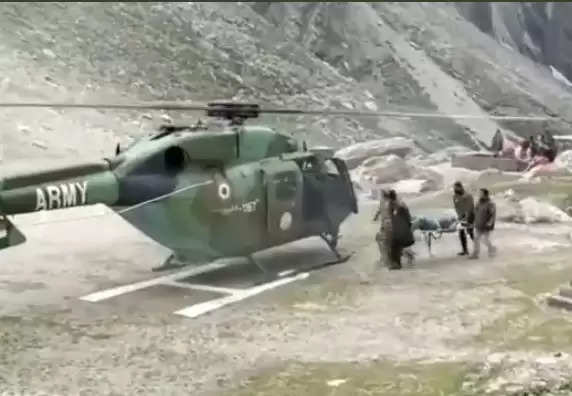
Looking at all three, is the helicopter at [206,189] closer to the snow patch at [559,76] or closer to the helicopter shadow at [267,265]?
the helicopter shadow at [267,265]

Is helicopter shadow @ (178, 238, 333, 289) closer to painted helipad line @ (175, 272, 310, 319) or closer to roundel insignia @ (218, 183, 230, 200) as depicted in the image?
painted helipad line @ (175, 272, 310, 319)

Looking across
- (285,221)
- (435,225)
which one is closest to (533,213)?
(435,225)

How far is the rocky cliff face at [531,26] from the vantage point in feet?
137

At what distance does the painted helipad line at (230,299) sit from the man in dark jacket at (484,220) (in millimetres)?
2693

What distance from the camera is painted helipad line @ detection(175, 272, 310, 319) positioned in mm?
11148

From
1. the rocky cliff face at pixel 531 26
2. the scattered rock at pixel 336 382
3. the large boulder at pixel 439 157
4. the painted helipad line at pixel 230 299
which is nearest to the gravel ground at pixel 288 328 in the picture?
the scattered rock at pixel 336 382

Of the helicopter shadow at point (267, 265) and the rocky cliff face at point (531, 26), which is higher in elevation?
the rocky cliff face at point (531, 26)

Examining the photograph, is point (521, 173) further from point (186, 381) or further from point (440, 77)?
point (186, 381)

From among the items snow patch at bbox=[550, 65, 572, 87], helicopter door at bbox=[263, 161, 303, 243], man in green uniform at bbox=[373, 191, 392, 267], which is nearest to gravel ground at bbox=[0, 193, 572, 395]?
man in green uniform at bbox=[373, 191, 392, 267]

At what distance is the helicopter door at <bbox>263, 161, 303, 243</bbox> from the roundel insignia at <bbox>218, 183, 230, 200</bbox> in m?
0.66

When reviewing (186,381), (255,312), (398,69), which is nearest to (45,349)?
(186,381)

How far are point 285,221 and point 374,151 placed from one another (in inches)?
578

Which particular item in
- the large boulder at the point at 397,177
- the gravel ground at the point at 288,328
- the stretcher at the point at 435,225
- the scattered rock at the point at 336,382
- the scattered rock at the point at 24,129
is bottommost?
the large boulder at the point at 397,177

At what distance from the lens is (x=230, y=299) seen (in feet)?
38.6
